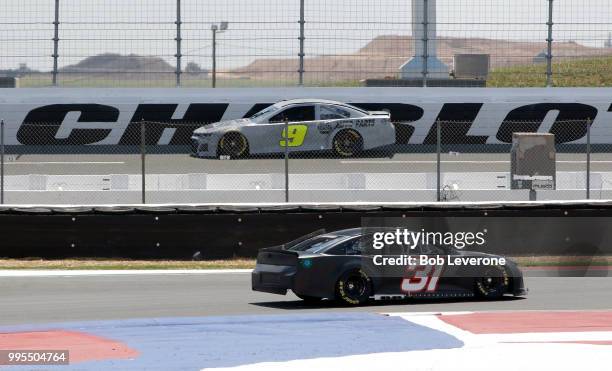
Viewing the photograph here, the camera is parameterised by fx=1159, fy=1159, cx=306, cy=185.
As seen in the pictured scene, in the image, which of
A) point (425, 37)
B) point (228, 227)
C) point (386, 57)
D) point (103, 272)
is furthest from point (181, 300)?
point (425, 37)

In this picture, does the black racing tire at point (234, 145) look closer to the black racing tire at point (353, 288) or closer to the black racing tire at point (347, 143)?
the black racing tire at point (347, 143)

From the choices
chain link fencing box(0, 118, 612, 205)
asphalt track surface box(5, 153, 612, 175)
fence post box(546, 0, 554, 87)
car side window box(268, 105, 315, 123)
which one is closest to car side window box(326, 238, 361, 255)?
chain link fencing box(0, 118, 612, 205)

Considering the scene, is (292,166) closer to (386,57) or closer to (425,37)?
(386,57)

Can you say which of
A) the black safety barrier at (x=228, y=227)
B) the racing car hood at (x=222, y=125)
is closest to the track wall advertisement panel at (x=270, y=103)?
the racing car hood at (x=222, y=125)

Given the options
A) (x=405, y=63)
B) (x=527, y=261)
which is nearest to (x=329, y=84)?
(x=405, y=63)

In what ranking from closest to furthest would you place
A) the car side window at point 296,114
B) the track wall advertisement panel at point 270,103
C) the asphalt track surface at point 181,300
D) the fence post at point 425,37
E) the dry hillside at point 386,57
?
the asphalt track surface at point 181,300 < the car side window at point 296,114 < the track wall advertisement panel at point 270,103 < the dry hillside at point 386,57 < the fence post at point 425,37

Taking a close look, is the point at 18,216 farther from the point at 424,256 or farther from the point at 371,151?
the point at 371,151

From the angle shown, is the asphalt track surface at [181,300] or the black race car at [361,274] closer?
the asphalt track surface at [181,300]

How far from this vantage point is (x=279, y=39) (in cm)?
2709

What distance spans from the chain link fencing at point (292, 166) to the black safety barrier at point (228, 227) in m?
1.37

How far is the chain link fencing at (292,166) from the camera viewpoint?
70.8ft

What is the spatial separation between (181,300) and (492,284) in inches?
160

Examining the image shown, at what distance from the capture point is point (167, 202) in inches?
845

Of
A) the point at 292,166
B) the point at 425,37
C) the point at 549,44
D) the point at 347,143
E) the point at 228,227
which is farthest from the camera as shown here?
the point at 549,44
